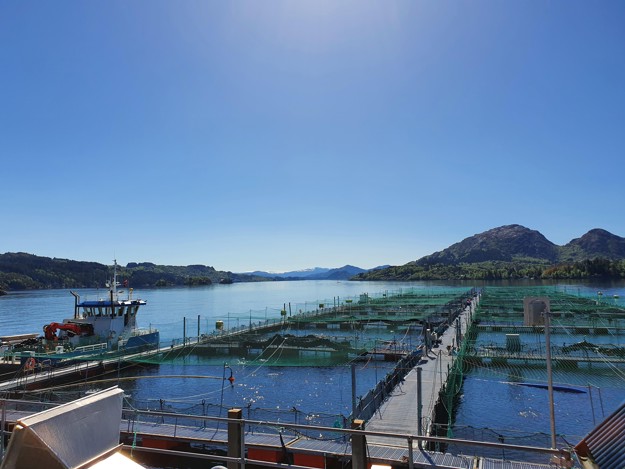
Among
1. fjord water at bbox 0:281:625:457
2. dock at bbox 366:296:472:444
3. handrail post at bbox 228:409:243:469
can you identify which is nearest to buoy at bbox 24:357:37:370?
fjord water at bbox 0:281:625:457

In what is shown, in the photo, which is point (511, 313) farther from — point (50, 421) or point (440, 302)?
point (50, 421)

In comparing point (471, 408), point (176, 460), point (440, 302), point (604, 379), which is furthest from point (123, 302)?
point (440, 302)

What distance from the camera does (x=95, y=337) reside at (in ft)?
138

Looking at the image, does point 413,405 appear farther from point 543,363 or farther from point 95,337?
point 95,337

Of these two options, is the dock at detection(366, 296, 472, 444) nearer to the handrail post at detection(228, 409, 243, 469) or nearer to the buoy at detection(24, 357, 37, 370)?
the handrail post at detection(228, 409, 243, 469)

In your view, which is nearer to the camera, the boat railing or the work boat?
the work boat

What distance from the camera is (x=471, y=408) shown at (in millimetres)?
31438

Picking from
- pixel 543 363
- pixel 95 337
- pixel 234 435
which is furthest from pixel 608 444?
pixel 95 337

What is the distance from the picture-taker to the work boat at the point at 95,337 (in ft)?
123

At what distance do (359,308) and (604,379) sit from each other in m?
56.6

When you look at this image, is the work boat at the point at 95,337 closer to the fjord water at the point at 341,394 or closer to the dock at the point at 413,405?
the fjord water at the point at 341,394

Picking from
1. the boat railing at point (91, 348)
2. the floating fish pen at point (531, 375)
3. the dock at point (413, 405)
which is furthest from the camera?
the boat railing at point (91, 348)

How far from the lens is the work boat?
37.6m

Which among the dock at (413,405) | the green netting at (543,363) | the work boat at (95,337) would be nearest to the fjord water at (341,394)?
the green netting at (543,363)
